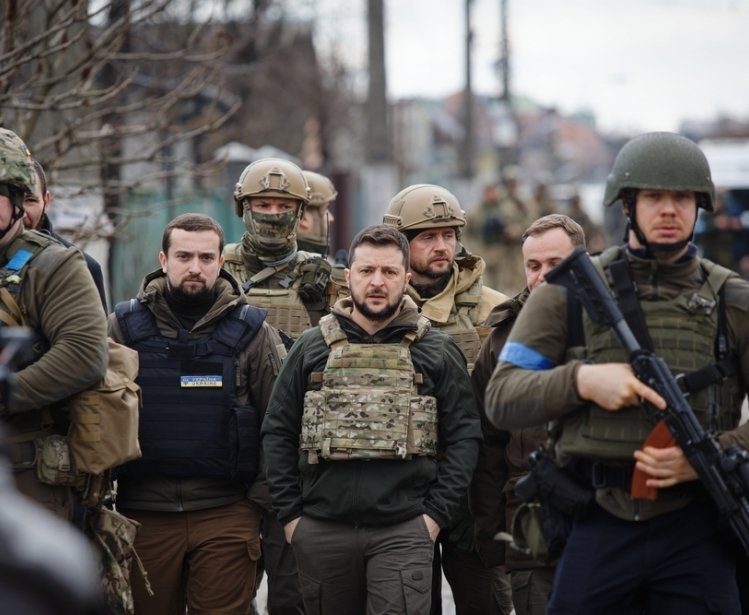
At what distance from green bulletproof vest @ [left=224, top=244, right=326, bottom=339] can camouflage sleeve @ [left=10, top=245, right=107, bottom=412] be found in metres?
1.95

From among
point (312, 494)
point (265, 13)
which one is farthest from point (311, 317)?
point (265, 13)

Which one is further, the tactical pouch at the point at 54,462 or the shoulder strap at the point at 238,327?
the shoulder strap at the point at 238,327

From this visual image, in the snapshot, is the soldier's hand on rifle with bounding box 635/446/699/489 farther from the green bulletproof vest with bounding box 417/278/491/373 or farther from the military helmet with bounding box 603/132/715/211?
the green bulletproof vest with bounding box 417/278/491/373

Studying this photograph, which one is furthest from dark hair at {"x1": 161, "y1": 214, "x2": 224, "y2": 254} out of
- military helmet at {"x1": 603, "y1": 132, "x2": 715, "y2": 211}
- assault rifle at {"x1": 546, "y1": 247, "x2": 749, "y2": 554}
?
assault rifle at {"x1": 546, "y1": 247, "x2": 749, "y2": 554}

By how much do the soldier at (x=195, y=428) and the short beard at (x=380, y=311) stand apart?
66cm

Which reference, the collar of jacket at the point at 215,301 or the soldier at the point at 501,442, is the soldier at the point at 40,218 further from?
the soldier at the point at 501,442

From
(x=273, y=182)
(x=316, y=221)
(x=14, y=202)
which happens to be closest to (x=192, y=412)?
(x=14, y=202)

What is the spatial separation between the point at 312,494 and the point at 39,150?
516 cm

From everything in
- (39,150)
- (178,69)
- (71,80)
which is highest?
(178,69)

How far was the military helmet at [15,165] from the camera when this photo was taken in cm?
519

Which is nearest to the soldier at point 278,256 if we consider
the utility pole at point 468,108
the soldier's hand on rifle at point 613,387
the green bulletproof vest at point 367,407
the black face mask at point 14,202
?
the green bulletproof vest at point 367,407

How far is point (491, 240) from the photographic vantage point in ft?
69.8

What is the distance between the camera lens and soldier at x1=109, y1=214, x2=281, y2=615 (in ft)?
19.7

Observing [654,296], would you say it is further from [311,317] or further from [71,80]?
[71,80]
